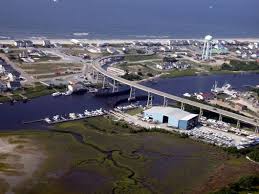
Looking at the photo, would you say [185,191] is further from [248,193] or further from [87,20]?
[87,20]

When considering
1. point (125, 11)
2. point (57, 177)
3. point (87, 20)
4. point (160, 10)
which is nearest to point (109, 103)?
point (57, 177)

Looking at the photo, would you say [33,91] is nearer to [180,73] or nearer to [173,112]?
[173,112]

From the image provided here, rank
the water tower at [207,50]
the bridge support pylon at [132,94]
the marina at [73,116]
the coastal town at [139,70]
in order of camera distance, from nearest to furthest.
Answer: the marina at [73,116] < the coastal town at [139,70] < the bridge support pylon at [132,94] < the water tower at [207,50]

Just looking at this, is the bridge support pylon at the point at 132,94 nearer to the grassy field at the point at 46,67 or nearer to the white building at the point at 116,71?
the white building at the point at 116,71

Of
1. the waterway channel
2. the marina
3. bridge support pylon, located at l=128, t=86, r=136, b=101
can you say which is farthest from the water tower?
the marina

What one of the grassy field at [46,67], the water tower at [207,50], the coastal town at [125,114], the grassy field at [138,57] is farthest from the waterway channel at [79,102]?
the grassy field at [138,57]
